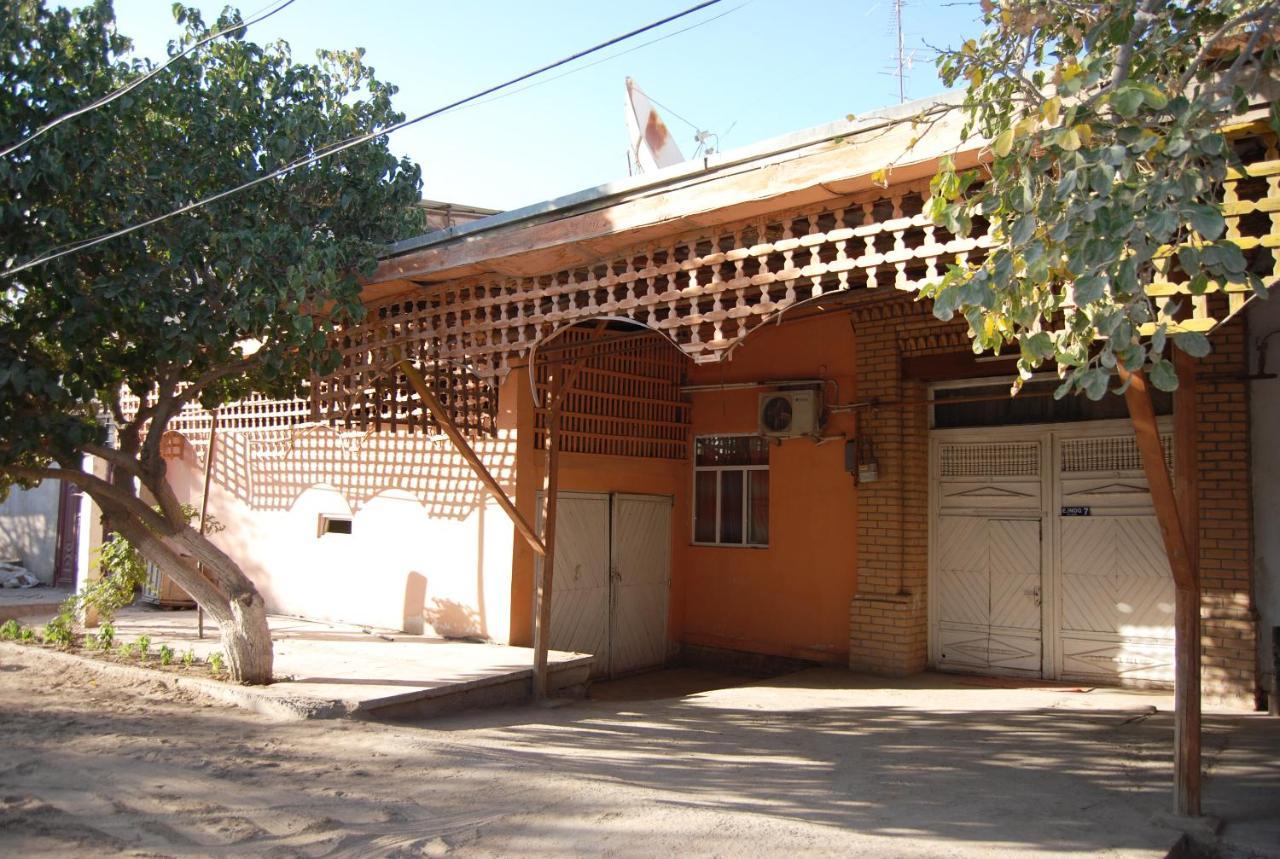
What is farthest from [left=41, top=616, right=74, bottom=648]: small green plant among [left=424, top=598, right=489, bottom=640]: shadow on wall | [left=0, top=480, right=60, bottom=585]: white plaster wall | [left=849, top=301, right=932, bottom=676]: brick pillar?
[left=0, top=480, right=60, bottom=585]: white plaster wall

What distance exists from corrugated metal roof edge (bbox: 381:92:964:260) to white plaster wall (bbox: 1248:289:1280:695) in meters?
3.90

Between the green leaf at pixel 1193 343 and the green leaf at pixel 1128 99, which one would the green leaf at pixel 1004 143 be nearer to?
the green leaf at pixel 1128 99

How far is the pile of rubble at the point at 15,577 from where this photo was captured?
16.3 meters

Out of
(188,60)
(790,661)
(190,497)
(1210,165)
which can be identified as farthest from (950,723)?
(190,497)

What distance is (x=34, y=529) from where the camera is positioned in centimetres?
1731

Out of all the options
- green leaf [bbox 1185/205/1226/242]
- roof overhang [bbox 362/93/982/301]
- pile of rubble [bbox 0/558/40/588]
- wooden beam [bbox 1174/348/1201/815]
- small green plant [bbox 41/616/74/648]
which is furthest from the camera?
pile of rubble [bbox 0/558/40/588]

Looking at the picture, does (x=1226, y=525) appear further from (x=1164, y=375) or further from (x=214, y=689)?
(x=214, y=689)

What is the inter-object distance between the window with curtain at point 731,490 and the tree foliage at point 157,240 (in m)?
4.60

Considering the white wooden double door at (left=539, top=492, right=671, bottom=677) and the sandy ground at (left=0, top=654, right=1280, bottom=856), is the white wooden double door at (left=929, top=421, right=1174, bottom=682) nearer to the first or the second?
the sandy ground at (left=0, top=654, right=1280, bottom=856)

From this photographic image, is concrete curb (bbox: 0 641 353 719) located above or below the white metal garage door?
below

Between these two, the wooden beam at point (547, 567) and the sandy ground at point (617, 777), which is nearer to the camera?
the sandy ground at point (617, 777)

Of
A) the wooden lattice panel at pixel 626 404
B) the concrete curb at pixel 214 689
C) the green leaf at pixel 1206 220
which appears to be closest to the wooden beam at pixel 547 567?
the wooden lattice panel at pixel 626 404

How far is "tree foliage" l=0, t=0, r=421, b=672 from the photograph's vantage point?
7148mm

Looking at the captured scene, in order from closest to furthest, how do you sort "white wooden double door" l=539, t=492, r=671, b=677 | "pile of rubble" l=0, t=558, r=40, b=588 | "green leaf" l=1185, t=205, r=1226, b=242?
"green leaf" l=1185, t=205, r=1226, b=242
"white wooden double door" l=539, t=492, r=671, b=677
"pile of rubble" l=0, t=558, r=40, b=588
